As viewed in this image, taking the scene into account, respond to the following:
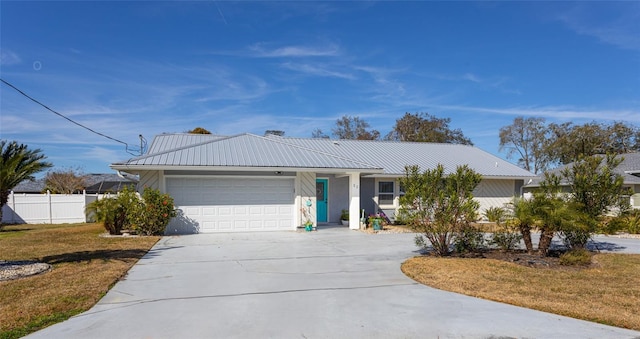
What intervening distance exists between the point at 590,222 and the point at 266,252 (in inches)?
306

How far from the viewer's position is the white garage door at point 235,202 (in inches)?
572

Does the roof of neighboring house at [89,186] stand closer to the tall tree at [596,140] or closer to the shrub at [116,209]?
the shrub at [116,209]

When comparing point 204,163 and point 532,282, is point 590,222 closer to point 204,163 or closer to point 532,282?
point 532,282

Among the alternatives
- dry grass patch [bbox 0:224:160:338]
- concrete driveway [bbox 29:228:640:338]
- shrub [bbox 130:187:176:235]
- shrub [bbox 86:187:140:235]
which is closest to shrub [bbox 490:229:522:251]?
concrete driveway [bbox 29:228:640:338]

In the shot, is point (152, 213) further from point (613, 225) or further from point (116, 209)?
point (613, 225)

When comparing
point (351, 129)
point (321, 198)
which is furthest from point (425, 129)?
point (321, 198)

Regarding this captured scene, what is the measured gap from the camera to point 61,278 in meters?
7.23

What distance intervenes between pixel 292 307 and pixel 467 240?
608 cm

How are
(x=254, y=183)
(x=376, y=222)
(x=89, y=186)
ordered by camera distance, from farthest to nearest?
(x=89, y=186) < (x=376, y=222) < (x=254, y=183)

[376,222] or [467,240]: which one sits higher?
[467,240]

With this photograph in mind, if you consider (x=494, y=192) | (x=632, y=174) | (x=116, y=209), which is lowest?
(x=116, y=209)

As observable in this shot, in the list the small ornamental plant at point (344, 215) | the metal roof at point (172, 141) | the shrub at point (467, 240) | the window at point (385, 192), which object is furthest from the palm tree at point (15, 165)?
the window at point (385, 192)

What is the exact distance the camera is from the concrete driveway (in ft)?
15.6

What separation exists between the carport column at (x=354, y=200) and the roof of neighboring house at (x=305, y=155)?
540 mm
